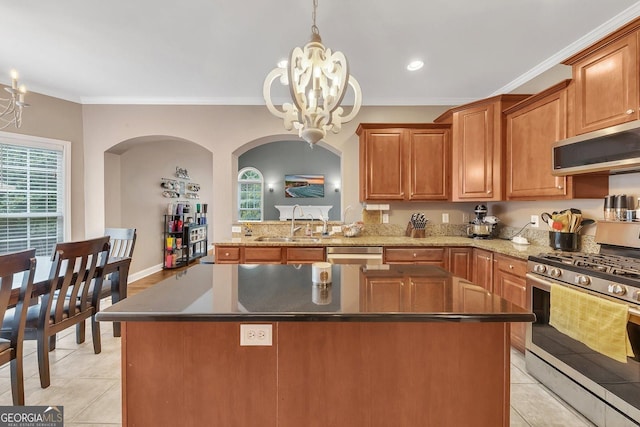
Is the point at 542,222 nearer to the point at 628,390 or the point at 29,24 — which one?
the point at 628,390

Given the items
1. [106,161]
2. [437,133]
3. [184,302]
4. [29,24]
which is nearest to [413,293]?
[184,302]

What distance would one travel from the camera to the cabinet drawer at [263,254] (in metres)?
3.31

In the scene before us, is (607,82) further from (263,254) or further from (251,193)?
(251,193)

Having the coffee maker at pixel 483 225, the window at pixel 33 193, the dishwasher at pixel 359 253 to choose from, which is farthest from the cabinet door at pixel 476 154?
the window at pixel 33 193

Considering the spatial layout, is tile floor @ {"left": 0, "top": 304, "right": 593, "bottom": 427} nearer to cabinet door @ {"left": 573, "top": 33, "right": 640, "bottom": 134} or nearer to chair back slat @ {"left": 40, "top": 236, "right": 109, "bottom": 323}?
chair back slat @ {"left": 40, "top": 236, "right": 109, "bottom": 323}

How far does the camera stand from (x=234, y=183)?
4070mm

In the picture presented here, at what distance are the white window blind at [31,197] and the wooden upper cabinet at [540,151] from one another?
17.8 ft

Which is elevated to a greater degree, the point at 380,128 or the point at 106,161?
the point at 380,128

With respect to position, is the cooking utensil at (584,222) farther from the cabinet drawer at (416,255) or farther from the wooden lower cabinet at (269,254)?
the wooden lower cabinet at (269,254)

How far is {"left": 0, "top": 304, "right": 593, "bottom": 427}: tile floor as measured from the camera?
5.75 ft

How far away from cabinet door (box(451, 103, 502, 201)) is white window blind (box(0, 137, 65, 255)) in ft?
16.5

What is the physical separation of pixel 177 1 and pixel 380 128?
236 cm

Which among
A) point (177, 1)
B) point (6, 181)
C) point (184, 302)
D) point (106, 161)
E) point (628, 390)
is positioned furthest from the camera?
point (106, 161)

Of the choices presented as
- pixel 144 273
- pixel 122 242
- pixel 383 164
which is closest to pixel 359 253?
pixel 383 164
